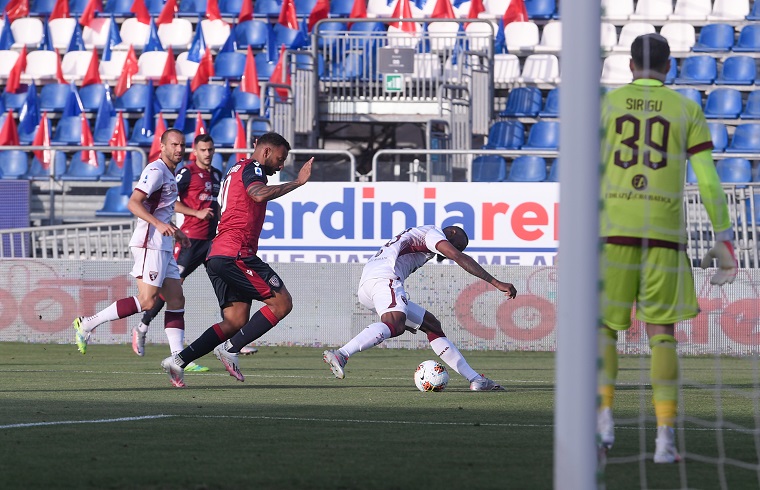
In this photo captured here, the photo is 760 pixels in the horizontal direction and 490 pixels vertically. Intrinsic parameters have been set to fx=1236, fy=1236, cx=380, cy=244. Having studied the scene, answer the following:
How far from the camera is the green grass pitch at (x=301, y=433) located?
4.96 meters

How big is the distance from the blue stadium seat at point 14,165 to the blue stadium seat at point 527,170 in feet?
27.0

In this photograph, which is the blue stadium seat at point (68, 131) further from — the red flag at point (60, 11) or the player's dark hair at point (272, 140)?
the player's dark hair at point (272, 140)

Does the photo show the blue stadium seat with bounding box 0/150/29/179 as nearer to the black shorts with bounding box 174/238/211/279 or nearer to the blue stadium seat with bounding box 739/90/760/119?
the black shorts with bounding box 174/238/211/279

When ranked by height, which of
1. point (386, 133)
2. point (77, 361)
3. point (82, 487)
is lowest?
point (77, 361)

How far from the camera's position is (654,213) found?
5.73 m

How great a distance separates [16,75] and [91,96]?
1.48 meters

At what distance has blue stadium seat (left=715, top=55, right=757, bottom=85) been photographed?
2028cm

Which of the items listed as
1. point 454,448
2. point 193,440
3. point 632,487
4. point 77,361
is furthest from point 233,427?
point 77,361

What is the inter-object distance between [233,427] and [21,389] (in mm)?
3208

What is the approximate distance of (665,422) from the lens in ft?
18.5

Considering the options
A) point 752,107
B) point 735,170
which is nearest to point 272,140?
point 735,170

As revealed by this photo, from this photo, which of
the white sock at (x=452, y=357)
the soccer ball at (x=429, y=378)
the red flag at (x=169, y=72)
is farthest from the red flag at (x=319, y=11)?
the soccer ball at (x=429, y=378)

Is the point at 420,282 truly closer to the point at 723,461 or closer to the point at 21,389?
the point at 21,389

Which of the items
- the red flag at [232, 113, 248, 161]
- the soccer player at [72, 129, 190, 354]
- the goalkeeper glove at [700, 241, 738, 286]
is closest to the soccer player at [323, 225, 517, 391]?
the soccer player at [72, 129, 190, 354]
